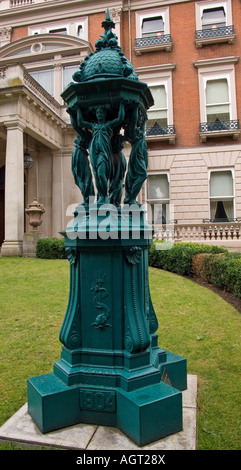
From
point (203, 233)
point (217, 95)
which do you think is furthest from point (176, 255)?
point (217, 95)

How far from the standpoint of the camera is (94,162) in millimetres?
3041

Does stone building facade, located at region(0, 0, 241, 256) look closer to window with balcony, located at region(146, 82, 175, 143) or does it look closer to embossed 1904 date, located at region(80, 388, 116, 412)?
window with balcony, located at region(146, 82, 175, 143)

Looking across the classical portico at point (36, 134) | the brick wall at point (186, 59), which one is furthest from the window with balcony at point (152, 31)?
the classical portico at point (36, 134)

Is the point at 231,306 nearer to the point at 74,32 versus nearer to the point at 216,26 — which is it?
the point at 216,26

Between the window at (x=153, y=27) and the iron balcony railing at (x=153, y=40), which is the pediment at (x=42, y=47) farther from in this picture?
the window at (x=153, y=27)

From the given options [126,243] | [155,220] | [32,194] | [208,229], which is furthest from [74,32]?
[126,243]

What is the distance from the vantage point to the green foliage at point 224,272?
7.50 meters

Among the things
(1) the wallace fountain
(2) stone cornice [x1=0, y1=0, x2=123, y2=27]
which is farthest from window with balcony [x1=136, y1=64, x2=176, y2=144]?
(1) the wallace fountain

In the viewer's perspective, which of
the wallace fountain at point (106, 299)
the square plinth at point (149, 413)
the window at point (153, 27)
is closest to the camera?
the square plinth at point (149, 413)

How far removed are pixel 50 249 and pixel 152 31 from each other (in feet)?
49.2

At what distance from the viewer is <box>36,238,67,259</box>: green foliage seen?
13445 mm

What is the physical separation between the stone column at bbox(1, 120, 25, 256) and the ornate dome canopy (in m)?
11.6

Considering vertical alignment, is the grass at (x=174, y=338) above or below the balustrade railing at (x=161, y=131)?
below

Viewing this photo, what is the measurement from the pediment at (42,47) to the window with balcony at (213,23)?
641 cm
